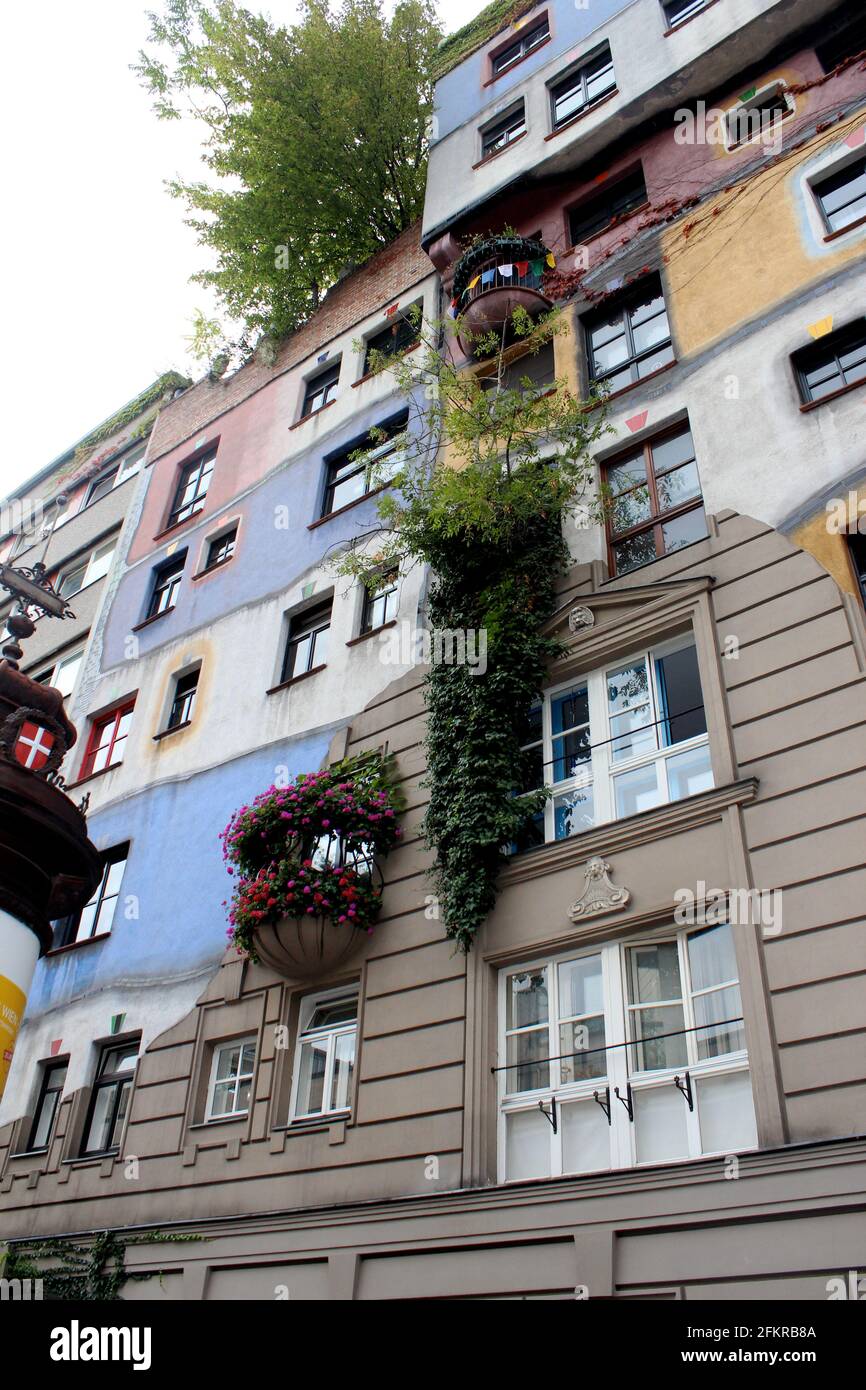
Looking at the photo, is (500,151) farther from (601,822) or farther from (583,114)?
(601,822)

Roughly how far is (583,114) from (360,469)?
768cm

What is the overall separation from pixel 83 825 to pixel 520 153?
1500 cm

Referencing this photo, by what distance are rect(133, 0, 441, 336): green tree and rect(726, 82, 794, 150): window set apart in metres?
12.0

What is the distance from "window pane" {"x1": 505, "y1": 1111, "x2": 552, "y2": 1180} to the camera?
401 inches

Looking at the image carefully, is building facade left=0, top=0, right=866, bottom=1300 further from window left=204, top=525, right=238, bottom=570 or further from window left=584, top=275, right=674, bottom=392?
window left=204, top=525, right=238, bottom=570

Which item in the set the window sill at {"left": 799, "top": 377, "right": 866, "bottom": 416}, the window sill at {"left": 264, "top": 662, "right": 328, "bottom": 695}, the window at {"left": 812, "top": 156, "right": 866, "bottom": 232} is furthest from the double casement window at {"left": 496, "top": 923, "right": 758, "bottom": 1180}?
the window at {"left": 812, "top": 156, "right": 866, "bottom": 232}

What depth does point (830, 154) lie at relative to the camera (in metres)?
14.7

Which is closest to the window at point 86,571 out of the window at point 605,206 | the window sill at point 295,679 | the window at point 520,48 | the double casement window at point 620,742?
the window sill at point 295,679

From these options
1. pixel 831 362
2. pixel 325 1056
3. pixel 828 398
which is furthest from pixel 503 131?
pixel 325 1056

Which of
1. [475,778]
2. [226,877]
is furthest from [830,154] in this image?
[226,877]

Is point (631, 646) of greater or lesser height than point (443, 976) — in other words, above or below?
above

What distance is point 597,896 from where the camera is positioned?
10.9m

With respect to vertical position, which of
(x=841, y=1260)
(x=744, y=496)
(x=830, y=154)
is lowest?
(x=841, y=1260)

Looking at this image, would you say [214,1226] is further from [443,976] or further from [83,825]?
[83,825]
